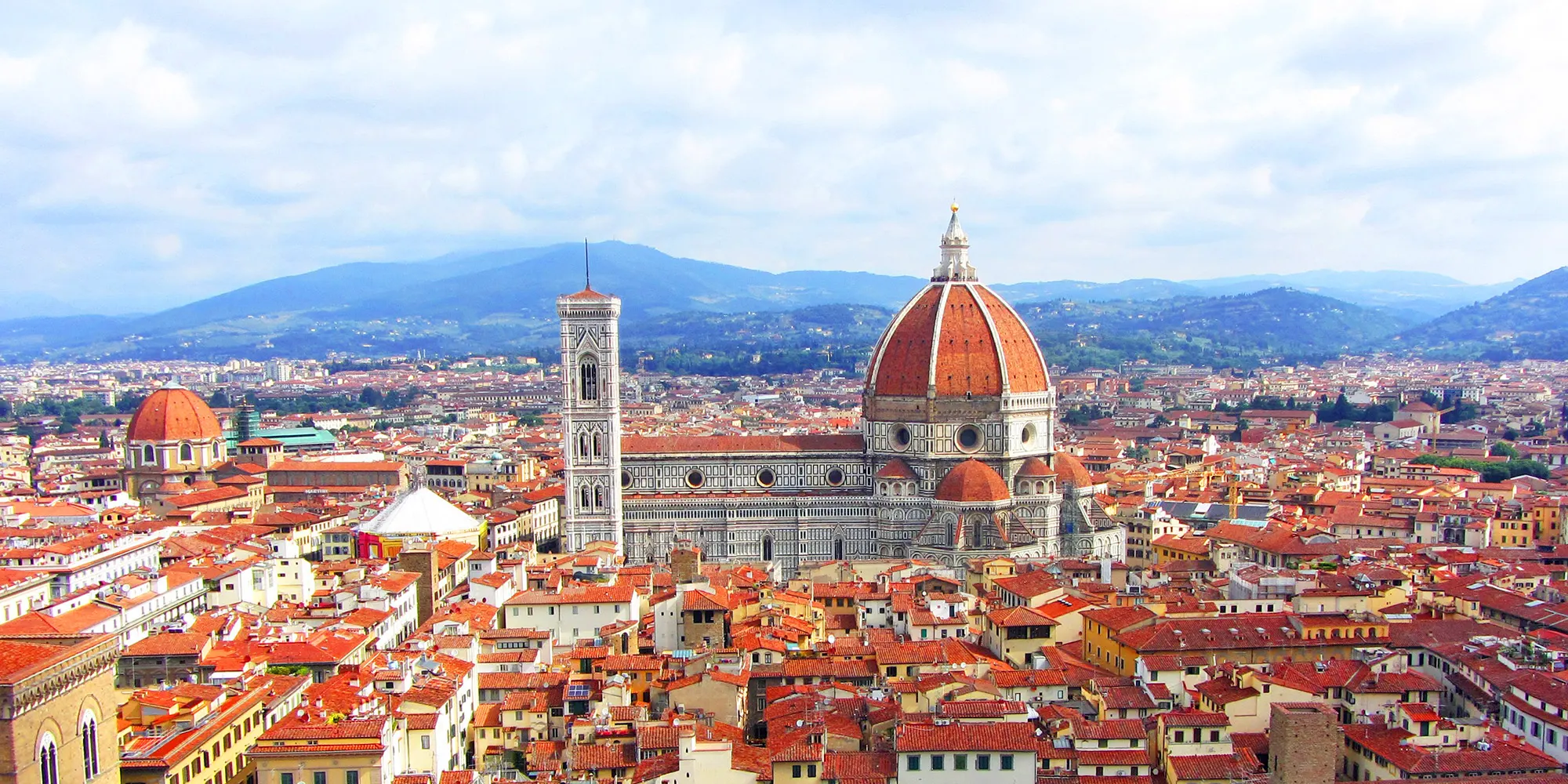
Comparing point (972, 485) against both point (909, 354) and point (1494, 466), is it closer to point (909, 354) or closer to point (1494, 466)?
point (909, 354)

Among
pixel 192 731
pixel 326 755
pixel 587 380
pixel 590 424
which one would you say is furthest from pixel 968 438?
pixel 192 731

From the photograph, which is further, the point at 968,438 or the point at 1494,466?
the point at 1494,466

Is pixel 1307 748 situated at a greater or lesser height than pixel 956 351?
lesser

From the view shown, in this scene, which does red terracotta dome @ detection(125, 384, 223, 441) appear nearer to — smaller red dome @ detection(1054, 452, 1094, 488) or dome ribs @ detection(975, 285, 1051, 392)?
dome ribs @ detection(975, 285, 1051, 392)

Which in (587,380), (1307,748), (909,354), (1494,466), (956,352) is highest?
(956,352)

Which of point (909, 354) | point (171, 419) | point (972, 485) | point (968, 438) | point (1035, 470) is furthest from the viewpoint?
point (171, 419)

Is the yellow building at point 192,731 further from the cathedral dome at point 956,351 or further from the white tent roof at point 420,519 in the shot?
the cathedral dome at point 956,351

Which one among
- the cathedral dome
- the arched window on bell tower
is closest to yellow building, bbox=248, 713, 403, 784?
the arched window on bell tower
